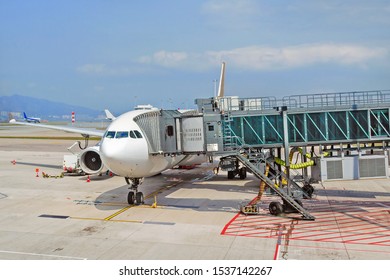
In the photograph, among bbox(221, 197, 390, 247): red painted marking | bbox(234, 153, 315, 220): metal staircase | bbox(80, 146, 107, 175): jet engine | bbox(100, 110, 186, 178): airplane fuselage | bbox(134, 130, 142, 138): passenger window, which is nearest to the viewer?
bbox(221, 197, 390, 247): red painted marking

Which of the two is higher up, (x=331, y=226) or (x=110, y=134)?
(x=110, y=134)

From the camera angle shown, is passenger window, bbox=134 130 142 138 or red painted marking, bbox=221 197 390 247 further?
passenger window, bbox=134 130 142 138

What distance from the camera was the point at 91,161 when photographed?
3125 centimetres

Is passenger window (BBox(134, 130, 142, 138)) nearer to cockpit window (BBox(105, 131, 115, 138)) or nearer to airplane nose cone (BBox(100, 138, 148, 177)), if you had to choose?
airplane nose cone (BBox(100, 138, 148, 177))

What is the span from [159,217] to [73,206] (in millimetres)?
6322

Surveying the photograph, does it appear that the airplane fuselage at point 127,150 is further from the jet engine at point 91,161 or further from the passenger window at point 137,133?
the jet engine at point 91,161

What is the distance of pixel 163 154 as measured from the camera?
22.2 m

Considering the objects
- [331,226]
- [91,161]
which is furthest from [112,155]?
[91,161]

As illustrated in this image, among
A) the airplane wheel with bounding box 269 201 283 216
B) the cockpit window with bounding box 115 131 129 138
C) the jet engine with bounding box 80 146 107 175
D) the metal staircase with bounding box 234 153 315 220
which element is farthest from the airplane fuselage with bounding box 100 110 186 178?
the jet engine with bounding box 80 146 107 175

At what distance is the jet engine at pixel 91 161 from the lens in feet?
100

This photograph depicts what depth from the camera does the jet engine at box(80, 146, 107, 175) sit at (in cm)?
3059

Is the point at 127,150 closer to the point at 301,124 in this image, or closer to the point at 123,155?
the point at 123,155

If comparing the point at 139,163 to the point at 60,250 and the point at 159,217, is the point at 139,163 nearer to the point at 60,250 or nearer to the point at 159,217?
the point at 159,217
